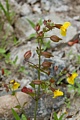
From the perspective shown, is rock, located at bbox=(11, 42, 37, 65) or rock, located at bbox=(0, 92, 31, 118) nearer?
rock, located at bbox=(0, 92, 31, 118)

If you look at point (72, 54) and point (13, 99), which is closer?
point (13, 99)

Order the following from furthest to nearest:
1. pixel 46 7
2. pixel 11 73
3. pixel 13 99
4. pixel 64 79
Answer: pixel 46 7, pixel 11 73, pixel 64 79, pixel 13 99

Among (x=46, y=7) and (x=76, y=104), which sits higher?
(x=46, y=7)

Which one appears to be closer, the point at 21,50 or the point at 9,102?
the point at 9,102

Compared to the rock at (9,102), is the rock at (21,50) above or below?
above

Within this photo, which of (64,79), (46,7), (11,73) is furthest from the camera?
(46,7)

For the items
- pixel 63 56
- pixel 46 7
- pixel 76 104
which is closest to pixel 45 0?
pixel 46 7

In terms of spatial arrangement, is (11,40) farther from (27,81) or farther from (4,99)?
(4,99)

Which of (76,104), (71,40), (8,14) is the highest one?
(8,14)

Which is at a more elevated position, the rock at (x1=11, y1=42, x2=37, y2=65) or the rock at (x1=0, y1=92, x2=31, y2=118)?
the rock at (x1=11, y1=42, x2=37, y2=65)

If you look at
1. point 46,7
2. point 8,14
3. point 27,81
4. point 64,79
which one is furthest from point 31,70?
point 46,7

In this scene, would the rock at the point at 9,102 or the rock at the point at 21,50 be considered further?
the rock at the point at 21,50
